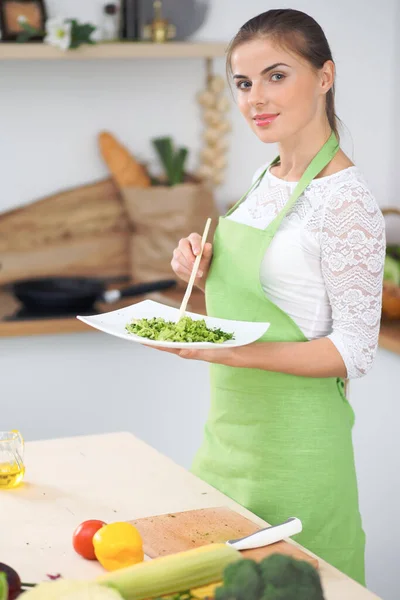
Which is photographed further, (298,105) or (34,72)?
(34,72)

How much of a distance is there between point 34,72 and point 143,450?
183cm

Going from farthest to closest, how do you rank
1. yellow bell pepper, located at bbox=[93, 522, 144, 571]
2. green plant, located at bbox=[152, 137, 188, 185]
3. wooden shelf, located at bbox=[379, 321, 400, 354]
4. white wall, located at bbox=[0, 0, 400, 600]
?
green plant, located at bbox=[152, 137, 188, 185] < white wall, located at bbox=[0, 0, 400, 600] < wooden shelf, located at bbox=[379, 321, 400, 354] < yellow bell pepper, located at bbox=[93, 522, 144, 571]

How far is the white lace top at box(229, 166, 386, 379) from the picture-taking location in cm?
151

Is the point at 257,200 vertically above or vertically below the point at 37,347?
above

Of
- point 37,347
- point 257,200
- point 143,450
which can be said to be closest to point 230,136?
point 37,347

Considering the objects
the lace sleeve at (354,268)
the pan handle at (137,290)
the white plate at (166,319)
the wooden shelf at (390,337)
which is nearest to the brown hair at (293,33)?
the lace sleeve at (354,268)

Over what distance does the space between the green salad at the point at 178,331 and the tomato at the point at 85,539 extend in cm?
37

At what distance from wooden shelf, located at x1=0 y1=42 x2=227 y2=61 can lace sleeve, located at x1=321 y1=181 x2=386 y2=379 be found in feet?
5.09

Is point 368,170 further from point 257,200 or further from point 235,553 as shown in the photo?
point 235,553

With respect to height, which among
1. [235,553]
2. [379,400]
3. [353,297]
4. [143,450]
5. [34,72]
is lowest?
[379,400]

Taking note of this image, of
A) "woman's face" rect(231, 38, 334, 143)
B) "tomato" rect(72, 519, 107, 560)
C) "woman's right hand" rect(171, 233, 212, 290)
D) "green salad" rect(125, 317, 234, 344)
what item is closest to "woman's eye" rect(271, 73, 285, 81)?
"woman's face" rect(231, 38, 334, 143)

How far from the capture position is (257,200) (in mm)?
1748

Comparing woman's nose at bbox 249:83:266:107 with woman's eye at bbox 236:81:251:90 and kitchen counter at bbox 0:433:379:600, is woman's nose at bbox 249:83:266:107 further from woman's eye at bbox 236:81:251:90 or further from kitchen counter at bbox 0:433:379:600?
kitchen counter at bbox 0:433:379:600

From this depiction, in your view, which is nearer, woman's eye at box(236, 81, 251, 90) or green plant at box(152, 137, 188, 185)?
woman's eye at box(236, 81, 251, 90)
